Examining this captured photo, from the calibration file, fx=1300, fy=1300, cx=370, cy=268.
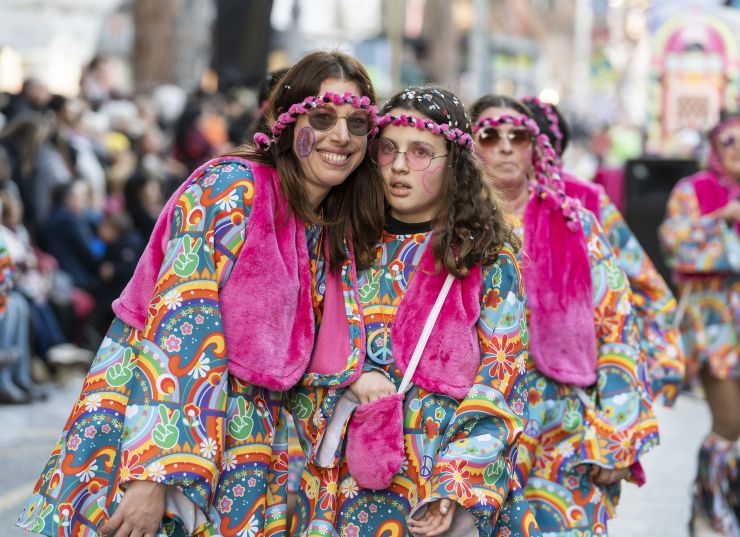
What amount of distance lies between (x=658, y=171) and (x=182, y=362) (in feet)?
35.3

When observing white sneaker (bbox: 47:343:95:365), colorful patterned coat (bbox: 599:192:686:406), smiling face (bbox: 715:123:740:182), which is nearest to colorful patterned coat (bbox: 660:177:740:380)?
smiling face (bbox: 715:123:740:182)

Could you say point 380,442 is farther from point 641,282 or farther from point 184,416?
point 641,282

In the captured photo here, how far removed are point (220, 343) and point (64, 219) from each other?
26.4 ft

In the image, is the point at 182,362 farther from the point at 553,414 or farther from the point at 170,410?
the point at 553,414

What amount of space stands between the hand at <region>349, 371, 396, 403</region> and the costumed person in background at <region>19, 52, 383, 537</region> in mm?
168

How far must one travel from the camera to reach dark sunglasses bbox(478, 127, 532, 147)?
4.55 m

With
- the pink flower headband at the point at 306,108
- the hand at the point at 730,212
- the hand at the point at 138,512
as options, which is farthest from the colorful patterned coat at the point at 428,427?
the hand at the point at 730,212

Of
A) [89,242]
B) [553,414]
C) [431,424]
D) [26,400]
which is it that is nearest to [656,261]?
[89,242]

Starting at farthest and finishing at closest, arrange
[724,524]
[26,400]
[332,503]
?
[26,400], [724,524], [332,503]

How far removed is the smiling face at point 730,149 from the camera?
6.41 meters

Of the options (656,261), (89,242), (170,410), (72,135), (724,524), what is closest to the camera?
(170,410)

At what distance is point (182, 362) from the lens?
341cm

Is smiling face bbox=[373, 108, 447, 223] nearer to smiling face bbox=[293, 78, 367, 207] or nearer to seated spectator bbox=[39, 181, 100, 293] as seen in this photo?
smiling face bbox=[293, 78, 367, 207]

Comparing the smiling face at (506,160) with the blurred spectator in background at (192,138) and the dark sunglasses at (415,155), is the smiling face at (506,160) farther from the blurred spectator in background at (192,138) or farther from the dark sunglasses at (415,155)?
the blurred spectator in background at (192,138)
